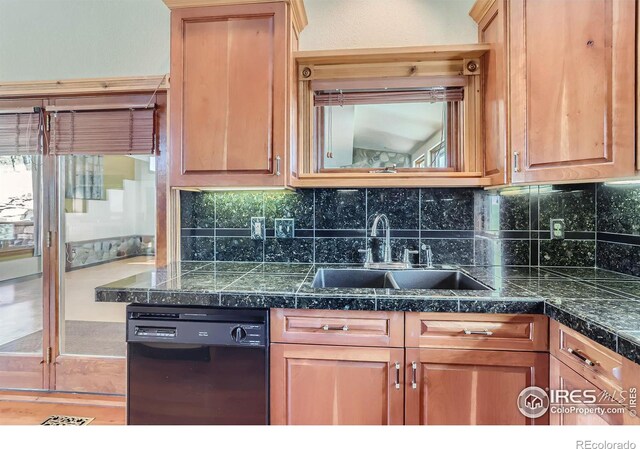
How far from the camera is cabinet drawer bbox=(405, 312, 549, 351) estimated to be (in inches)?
48.6

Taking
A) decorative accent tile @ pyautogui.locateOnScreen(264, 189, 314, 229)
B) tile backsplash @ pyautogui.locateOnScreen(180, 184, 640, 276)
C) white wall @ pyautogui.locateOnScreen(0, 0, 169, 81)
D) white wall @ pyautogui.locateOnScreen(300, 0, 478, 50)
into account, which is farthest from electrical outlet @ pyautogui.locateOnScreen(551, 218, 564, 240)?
white wall @ pyautogui.locateOnScreen(0, 0, 169, 81)

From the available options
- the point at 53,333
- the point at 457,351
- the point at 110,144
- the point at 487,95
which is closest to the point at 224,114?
the point at 110,144

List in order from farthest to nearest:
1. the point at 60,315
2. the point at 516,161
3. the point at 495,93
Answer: the point at 60,315
the point at 495,93
the point at 516,161

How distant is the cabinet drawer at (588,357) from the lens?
94cm

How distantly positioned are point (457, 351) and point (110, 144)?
224 centimetres

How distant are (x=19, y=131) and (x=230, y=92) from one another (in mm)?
1566

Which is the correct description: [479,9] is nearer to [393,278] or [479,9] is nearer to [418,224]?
[418,224]

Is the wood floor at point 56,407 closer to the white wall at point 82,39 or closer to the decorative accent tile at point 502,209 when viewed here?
the white wall at point 82,39

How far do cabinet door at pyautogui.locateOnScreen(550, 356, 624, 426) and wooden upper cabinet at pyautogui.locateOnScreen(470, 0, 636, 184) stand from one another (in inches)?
29.0

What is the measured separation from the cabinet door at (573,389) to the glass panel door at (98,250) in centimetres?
220

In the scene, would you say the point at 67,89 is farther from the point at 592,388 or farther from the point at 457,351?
the point at 592,388

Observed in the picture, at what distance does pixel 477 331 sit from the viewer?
1.25m

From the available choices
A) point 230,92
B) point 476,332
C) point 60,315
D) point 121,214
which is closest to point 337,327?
point 476,332

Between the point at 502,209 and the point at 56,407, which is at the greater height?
the point at 502,209
